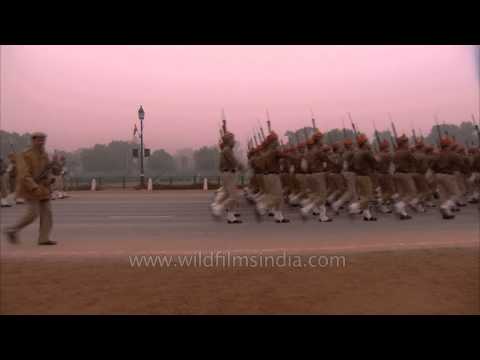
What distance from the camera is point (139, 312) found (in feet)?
14.8

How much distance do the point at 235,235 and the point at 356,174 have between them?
5060 mm

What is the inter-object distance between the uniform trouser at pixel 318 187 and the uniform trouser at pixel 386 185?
6.95 feet

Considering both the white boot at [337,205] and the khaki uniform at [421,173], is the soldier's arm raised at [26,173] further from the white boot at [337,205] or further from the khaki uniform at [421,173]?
the khaki uniform at [421,173]

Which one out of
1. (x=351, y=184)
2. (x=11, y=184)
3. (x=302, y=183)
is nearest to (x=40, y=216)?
(x=351, y=184)

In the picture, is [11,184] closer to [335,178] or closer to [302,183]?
[302,183]

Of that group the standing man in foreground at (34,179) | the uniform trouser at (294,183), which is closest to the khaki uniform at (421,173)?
the uniform trouser at (294,183)

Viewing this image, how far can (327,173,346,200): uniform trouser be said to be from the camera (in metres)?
13.0

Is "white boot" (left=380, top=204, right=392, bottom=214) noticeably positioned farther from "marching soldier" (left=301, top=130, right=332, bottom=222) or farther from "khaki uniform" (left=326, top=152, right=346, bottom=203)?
"marching soldier" (left=301, top=130, right=332, bottom=222)

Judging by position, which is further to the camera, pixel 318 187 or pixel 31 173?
pixel 318 187

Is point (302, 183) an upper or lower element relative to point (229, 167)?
lower

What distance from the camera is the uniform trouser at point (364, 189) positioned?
1125cm

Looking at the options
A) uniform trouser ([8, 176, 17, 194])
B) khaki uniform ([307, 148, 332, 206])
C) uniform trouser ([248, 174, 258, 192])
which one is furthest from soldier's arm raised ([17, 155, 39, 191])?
uniform trouser ([8, 176, 17, 194])

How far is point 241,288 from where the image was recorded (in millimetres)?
5172

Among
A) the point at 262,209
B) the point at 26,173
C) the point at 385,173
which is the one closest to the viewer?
the point at 26,173
